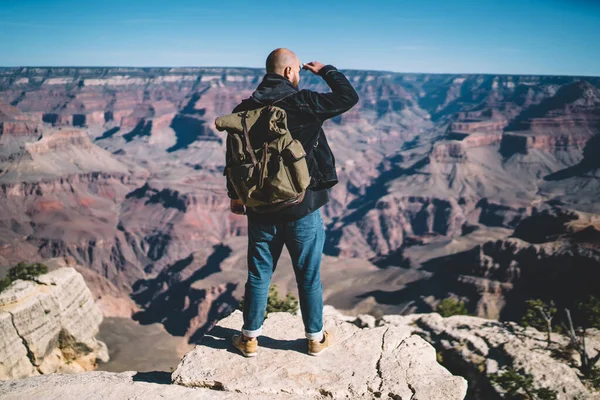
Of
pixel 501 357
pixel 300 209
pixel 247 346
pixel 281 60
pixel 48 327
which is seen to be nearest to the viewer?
pixel 281 60

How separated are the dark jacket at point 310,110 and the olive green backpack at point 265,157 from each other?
13 cm

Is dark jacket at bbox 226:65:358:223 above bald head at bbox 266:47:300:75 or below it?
below

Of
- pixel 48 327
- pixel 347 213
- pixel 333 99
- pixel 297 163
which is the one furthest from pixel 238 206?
pixel 347 213

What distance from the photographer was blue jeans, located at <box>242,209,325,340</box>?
4391 millimetres

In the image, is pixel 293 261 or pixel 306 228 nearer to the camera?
pixel 306 228

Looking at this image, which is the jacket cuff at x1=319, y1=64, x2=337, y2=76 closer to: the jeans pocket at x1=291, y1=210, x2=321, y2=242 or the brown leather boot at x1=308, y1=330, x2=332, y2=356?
the jeans pocket at x1=291, y1=210, x2=321, y2=242

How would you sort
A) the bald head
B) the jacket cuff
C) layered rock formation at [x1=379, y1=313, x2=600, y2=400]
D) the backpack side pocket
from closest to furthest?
the backpack side pocket < the bald head < the jacket cuff < layered rock formation at [x1=379, y1=313, x2=600, y2=400]

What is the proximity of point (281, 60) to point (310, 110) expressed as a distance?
0.61m

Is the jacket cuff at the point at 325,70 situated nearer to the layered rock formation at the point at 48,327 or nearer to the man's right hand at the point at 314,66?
the man's right hand at the point at 314,66

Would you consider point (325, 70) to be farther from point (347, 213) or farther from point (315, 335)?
point (347, 213)

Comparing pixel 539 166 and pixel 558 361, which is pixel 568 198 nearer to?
pixel 539 166

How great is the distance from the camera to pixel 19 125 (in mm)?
111125

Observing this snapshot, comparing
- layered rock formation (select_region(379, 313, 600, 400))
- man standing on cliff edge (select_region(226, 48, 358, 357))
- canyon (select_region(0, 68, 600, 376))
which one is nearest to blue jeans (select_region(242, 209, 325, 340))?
man standing on cliff edge (select_region(226, 48, 358, 357))

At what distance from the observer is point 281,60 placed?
4.02m
